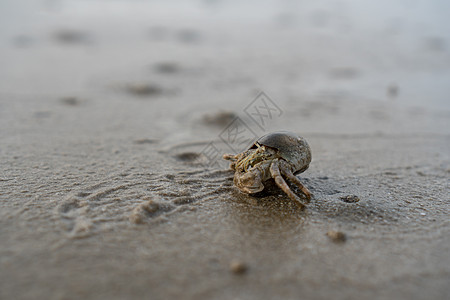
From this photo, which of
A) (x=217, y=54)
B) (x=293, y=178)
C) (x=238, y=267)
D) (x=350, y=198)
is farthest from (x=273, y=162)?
(x=217, y=54)

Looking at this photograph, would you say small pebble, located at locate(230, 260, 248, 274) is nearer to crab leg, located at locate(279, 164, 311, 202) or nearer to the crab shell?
crab leg, located at locate(279, 164, 311, 202)

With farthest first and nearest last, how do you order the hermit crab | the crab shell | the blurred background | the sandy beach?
the blurred background
the crab shell
the hermit crab
the sandy beach

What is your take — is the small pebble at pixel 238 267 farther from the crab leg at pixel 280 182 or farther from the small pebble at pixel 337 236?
the crab leg at pixel 280 182

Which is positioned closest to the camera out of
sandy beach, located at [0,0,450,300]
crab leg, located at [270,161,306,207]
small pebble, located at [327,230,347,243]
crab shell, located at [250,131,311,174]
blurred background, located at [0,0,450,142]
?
sandy beach, located at [0,0,450,300]

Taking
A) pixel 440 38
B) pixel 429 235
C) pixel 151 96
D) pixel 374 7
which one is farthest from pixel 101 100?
pixel 374 7

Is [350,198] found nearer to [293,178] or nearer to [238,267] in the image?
[293,178]

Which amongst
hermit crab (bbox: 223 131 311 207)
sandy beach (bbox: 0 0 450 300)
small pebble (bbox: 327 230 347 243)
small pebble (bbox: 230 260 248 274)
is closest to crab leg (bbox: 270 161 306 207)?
hermit crab (bbox: 223 131 311 207)

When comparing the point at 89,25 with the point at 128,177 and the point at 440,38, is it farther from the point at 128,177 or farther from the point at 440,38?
the point at 440,38

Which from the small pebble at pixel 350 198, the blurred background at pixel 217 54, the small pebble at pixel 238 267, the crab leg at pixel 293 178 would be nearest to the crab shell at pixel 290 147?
the crab leg at pixel 293 178

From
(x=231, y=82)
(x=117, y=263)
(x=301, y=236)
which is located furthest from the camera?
(x=231, y=82)
